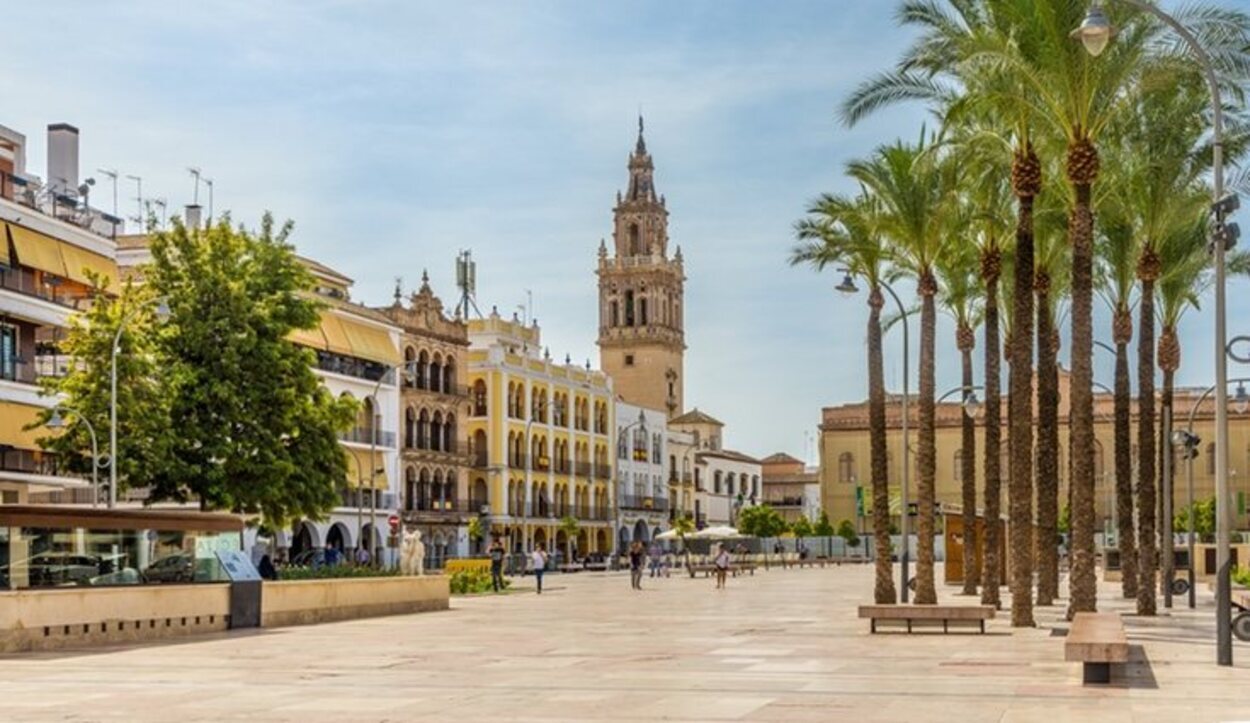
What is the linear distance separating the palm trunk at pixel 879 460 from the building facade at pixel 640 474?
242 ft

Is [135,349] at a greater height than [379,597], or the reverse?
[135,349]

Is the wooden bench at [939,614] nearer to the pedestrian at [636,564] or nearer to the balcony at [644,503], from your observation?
the pedestrian at [636,564]

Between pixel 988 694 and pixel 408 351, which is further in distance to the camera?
pixel 408 351

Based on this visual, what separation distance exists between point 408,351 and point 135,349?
→ 44486mm

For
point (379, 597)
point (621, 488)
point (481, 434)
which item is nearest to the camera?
point (379, 597)

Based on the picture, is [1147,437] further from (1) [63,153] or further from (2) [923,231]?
(1) [63,153]

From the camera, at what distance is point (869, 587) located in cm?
6034

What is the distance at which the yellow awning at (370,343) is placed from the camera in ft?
255

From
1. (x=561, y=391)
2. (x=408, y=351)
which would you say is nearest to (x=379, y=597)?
(x=408, y=351)

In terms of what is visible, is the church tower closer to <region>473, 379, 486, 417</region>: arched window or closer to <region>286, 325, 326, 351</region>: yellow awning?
<region>473, 379, 486, 417</region>: arched window

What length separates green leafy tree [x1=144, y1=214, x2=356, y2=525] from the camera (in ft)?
145

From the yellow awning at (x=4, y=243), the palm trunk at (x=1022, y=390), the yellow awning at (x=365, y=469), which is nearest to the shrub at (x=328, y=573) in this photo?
the yellow awning at (x=4, y=243)

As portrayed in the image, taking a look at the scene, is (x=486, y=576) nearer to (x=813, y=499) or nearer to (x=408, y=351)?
(x=408, y=351)

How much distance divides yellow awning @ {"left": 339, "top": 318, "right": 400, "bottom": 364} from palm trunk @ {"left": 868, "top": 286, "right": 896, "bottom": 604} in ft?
137
